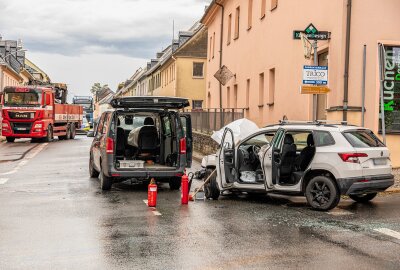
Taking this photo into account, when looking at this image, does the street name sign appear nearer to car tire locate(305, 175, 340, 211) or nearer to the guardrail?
car tire locate(305, 175, 340, 211)

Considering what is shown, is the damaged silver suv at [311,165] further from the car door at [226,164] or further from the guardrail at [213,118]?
the guardrail at [213,118]

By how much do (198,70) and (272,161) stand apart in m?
51.2

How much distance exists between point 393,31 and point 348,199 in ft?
20.5

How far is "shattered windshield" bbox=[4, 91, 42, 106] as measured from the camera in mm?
34812

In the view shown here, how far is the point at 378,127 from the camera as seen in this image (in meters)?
17.8

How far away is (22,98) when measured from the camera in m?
34.8

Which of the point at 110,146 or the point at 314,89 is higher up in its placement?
the point at 314,89

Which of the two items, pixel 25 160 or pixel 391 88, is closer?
pixel 391 88

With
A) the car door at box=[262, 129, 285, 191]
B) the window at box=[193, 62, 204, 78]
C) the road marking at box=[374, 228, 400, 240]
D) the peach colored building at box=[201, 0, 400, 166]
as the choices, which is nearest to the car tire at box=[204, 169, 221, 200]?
the car door at box=[262, 129, 285, 191]

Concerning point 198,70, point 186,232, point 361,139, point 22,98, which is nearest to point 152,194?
point 186,232

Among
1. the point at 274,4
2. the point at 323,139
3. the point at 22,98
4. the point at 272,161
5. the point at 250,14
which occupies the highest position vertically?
the point at 250,14

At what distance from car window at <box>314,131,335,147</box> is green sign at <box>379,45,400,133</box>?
21.1 feet

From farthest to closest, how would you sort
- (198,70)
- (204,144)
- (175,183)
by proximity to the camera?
(198,70), (204,144), (175,183)

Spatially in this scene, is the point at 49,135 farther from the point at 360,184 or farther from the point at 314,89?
the point at 360,184
